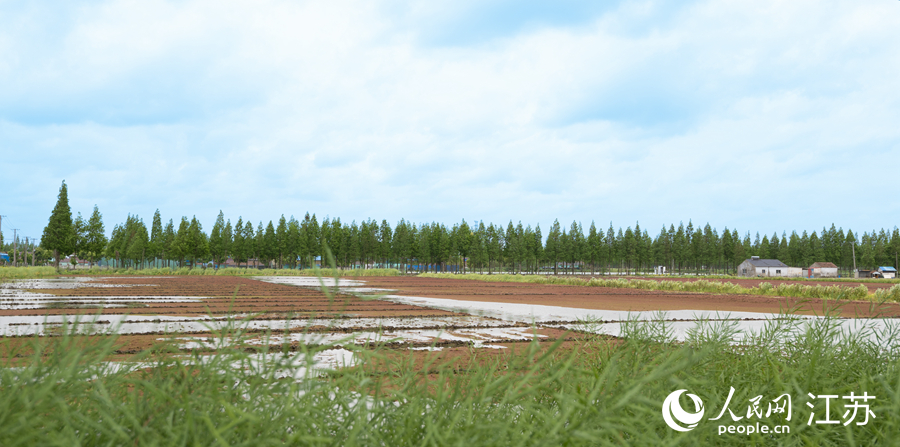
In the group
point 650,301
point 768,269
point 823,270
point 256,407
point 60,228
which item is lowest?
point 823,270

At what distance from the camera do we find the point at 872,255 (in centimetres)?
8506

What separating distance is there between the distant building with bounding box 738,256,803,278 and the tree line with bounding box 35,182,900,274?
4.94 metres

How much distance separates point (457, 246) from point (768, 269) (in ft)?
166

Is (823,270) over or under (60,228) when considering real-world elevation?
under

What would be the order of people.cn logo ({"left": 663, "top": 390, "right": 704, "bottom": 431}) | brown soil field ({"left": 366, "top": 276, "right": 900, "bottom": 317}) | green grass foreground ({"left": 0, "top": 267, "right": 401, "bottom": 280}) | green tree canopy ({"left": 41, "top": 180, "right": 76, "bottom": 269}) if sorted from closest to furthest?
people.cn logo ({"left": 663, "top": 390, "right": 704, "bottom": 431}) → brown soil field ({"left": 366, "top": 276, "right": 900, "bottom": 317}) → green grass foreground ({"left": 0, "top": 267, "right": 401, "bottom": 280}) → green tree canopy ({"left": 41, "top": 180, "right": 76, "bottom": 269})

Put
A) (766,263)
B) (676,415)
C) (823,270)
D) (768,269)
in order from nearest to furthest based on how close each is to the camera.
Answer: (676,415) → (823,270) → (768,269) → (766,263)

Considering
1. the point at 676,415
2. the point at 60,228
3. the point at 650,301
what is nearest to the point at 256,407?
the point at 676,415

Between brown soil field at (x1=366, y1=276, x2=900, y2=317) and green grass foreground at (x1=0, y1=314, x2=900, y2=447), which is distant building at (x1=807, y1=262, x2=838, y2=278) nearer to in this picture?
brown soil field at (x1=366, y1=276, x2=900, y2=317)

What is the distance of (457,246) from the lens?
83188mm

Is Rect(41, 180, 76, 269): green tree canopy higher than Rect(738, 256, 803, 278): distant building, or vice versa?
Rect(41, 180, 76, 269): green tree canopy

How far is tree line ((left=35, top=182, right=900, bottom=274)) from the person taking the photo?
71938 mm

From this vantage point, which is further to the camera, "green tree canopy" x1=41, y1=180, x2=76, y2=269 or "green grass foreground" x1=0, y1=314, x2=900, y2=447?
"green tree canopy" x1=41, y1=180, x2=76, y2=269

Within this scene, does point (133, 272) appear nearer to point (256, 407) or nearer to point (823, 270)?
point (256, 407)

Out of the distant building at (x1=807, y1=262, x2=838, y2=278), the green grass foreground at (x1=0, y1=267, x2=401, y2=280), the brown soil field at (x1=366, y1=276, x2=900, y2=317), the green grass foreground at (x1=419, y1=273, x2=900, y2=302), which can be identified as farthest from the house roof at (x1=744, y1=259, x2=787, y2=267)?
the brown soil field at (x1=366, y1=276, x2=900, y2=317)
